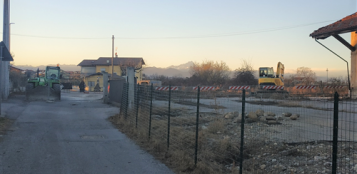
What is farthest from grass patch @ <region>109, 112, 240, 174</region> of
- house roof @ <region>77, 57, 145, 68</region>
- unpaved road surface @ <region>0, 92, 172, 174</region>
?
house roof @ <region>77, 57, 145, 68</region>

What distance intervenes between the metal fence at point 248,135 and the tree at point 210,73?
42.4 metres

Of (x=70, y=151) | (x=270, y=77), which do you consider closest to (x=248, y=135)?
(x=70, y=151)

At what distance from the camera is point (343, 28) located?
1664 cm

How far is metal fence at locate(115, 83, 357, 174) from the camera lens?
211 inches

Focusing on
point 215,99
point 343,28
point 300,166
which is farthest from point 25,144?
point 343,28

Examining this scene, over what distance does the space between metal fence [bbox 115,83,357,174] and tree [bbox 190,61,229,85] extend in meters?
42.4

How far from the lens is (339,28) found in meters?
17.1

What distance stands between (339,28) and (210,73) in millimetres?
37403

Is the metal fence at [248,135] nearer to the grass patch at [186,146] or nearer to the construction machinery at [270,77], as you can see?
the grass patch at [186,146]

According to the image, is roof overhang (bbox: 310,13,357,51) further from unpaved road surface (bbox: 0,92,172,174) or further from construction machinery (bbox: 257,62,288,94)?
unpaved road surface (bbox: 0,92,172,174)

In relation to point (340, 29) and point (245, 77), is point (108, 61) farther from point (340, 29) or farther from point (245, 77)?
point (340, 29)

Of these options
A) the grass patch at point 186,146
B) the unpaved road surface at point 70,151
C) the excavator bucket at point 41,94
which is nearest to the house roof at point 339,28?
the grass patch at point 186,146

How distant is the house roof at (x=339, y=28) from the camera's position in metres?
16.5

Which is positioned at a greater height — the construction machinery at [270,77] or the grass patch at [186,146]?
the construction machinery at [270,77]
